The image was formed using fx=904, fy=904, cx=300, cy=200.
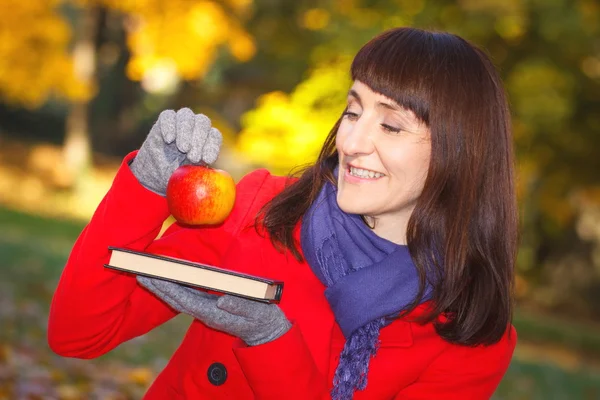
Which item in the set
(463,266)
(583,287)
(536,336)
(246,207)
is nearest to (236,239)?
(246,207)

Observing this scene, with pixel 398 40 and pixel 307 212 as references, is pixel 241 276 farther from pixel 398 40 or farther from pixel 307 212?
pixel 398 40

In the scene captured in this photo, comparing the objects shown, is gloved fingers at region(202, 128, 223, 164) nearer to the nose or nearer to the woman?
the woman

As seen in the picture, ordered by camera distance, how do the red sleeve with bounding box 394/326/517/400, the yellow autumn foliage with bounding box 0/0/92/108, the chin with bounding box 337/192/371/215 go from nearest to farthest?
the chin with bounding box 337/192/371/215
the red sleeve with bounding box 394/326/517/400
the yellow autumn foliage with bounding box 0/0/92/108

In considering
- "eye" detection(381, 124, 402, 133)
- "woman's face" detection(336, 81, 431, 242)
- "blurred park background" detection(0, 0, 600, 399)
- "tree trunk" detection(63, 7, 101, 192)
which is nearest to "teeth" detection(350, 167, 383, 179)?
"woman's face" detection(336, 81, 431, 242)

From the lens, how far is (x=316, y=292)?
2484 mm

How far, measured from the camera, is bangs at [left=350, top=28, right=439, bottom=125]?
2299 millimetres

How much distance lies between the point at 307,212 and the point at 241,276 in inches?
24.2

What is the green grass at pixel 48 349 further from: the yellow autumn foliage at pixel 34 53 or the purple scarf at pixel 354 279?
the yellow autumn foliage at pixel 34 53

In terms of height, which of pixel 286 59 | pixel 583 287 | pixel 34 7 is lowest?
pixel 583 287

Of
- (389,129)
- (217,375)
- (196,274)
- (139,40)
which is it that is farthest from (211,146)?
(139,40)

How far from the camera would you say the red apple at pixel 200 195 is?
221cm

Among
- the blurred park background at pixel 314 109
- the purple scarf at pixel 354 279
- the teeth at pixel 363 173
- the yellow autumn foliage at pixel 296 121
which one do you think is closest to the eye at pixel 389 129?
the teeth at pixel 363 173

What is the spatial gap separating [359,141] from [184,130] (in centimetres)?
46

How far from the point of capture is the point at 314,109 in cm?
1325
